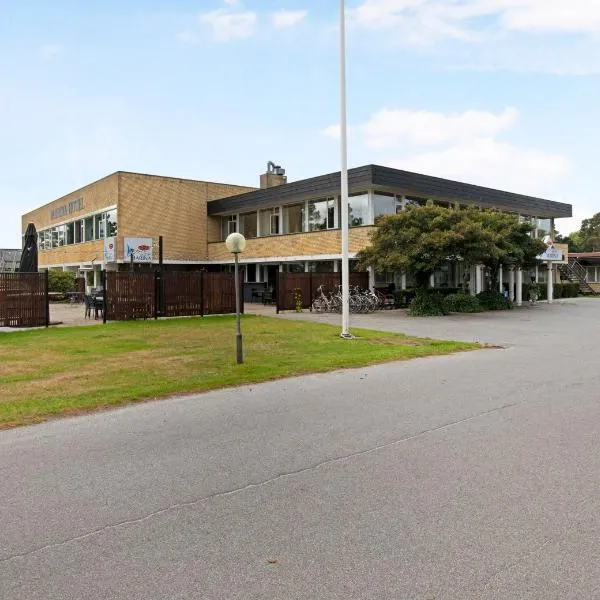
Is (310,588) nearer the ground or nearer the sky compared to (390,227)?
nearer the ground

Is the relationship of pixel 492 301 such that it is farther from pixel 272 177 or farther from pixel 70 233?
pixel 70 233

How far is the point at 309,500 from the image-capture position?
13.7ft

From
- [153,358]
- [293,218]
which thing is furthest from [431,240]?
[153,358]

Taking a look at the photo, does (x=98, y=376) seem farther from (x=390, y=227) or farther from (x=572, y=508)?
(x=390, y=227)

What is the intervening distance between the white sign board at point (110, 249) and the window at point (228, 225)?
283 inches

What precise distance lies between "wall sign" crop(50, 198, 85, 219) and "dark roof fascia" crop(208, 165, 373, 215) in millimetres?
9834

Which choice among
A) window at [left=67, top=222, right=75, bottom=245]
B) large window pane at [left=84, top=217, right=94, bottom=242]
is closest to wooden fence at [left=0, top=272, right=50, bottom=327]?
large window pane at [left=84, top=217, right=94, bottom=242]

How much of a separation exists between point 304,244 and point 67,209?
2195cm

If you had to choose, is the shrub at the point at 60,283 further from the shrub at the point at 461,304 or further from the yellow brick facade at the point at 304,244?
the shrub at the point at 461,304

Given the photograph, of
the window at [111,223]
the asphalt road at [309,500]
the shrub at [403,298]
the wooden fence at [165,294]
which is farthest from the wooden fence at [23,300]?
the window at [111,223]

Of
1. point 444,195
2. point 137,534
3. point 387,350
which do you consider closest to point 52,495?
point 137,534

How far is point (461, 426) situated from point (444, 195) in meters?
24.4

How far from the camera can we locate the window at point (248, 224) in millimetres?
35219

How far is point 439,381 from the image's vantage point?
902 cm
